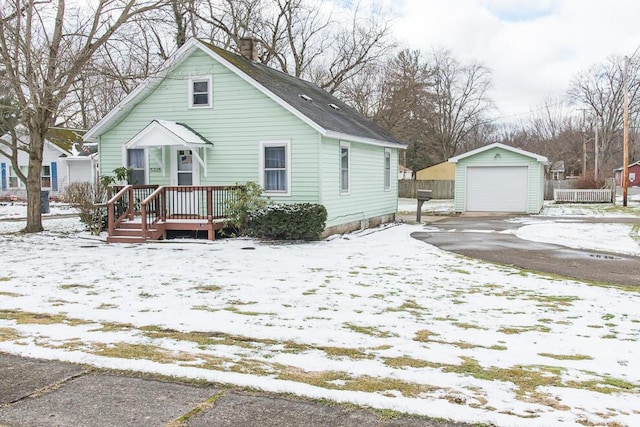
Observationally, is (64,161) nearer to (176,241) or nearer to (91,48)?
(91,48)

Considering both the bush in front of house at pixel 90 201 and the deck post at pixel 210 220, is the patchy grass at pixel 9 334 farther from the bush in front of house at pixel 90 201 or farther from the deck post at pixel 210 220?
the bush in front of house at pixel 90 201

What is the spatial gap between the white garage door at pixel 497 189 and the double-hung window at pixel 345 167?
11.4 m

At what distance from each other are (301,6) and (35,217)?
849 inches

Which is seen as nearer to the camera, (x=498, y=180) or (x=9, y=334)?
(x=9, y=334)

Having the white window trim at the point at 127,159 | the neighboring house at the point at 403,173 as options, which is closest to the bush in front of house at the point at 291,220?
the white window trim at the point at 127,159

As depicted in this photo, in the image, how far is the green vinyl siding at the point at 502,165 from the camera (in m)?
25.3

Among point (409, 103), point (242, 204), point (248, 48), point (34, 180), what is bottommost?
point (242, 204)

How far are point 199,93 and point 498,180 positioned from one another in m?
15.6

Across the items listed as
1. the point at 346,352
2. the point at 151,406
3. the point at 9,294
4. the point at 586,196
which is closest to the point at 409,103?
the point at 586,196

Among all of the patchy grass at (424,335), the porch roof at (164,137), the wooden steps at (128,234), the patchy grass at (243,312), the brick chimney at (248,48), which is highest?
the brick chimney at (248,48)

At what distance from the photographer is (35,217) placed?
16406 mm

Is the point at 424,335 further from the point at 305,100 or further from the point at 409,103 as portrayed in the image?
the point at 409,103

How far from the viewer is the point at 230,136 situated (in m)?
15.5

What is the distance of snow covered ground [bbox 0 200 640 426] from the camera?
169 inches
